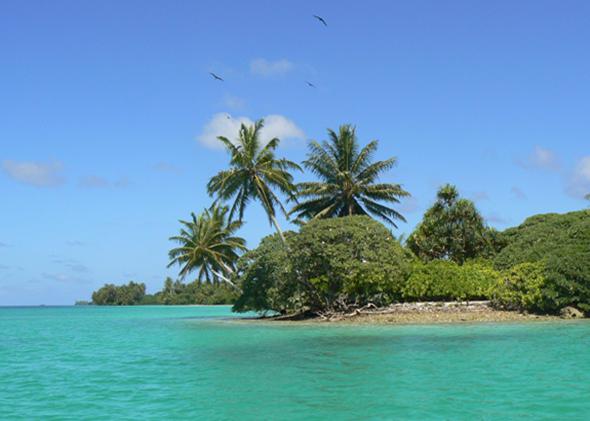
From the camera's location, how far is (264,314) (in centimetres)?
3828

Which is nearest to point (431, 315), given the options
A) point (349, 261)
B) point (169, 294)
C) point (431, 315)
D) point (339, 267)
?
point (431, 315)

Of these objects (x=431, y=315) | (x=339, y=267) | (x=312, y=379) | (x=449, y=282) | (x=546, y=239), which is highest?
(x=546, y=239)

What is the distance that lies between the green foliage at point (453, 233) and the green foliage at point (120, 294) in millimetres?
106953

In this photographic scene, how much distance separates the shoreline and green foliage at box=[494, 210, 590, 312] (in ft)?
3.69

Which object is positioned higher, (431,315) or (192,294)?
(192,294)

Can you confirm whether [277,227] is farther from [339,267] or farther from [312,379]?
[312,379]

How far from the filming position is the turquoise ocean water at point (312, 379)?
895 centimetres

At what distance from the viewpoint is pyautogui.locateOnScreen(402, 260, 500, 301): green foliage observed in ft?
95.4

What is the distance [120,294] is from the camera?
134 m

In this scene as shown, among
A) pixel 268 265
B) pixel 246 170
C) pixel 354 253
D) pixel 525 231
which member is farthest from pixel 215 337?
pixel 525 231

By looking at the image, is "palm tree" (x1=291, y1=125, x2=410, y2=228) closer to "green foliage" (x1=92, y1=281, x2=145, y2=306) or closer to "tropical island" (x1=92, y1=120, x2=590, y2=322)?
"tropical island" (x1=92, y1=120, x2=590, y2=322)

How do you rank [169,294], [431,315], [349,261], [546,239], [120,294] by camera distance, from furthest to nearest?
[120,294] < [169,294] < [546,239] < [349,261] < [431,315]

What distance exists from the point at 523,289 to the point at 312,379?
19.5 m

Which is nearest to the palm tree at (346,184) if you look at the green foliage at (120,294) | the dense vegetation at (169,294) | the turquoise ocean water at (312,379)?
the turquoise ocean water at (312,379)
